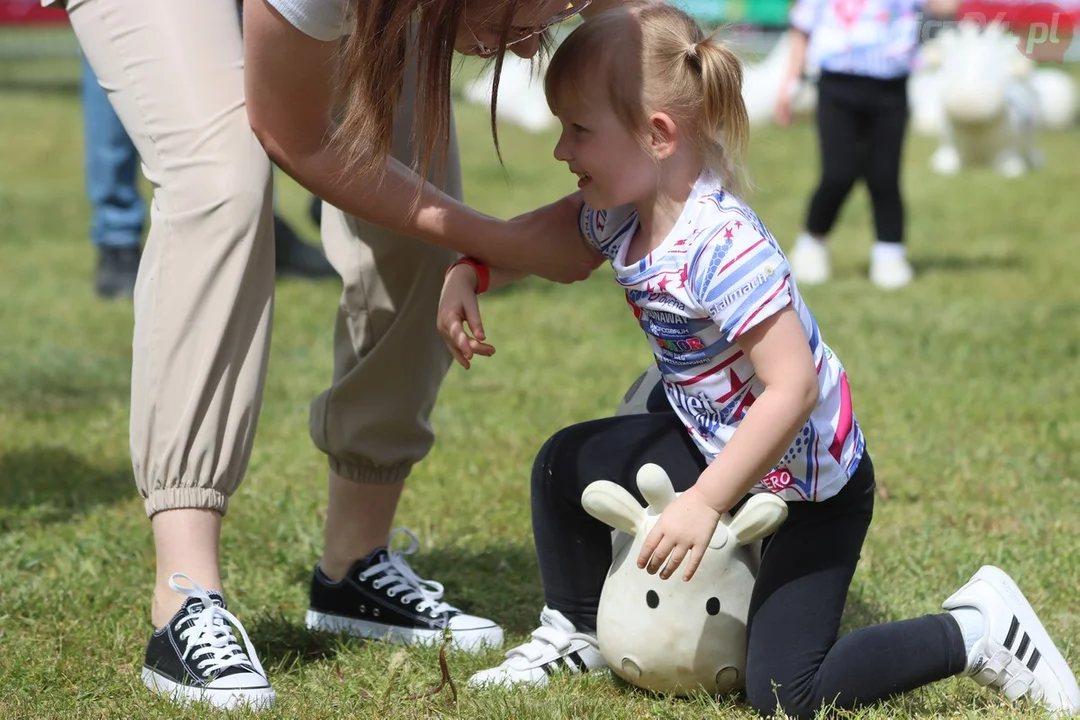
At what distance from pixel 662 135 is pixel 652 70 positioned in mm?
100

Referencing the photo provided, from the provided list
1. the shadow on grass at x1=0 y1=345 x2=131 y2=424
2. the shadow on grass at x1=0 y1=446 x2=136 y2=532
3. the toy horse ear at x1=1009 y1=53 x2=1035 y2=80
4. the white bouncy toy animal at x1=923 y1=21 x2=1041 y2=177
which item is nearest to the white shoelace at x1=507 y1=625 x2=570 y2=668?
the shadow on grass at x1=0 y1=446 x2=136 y2=532

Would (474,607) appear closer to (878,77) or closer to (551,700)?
(551,700)

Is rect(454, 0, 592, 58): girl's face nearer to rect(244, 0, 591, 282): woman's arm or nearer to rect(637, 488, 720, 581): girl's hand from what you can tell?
rect(244, 0, 591, 282): woman's arm

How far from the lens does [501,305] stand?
230 inches

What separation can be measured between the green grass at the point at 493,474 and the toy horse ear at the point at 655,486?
13.7 inches

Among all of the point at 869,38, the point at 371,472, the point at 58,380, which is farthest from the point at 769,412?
the point at 869,38

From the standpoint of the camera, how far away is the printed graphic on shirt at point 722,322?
6.61 feet

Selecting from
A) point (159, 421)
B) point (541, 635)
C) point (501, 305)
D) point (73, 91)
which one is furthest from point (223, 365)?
point (73, 91)

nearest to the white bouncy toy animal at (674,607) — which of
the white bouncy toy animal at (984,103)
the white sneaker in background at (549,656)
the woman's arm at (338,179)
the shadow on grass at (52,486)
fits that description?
the white sneaker in background at (549,656)

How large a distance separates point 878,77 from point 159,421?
4924mm

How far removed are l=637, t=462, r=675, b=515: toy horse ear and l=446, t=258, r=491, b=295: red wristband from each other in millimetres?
430

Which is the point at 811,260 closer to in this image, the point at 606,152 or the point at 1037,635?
the point at 1037,635

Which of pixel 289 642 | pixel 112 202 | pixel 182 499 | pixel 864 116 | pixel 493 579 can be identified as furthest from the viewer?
pixel 864 116

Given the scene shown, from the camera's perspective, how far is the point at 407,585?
262 centimetres
